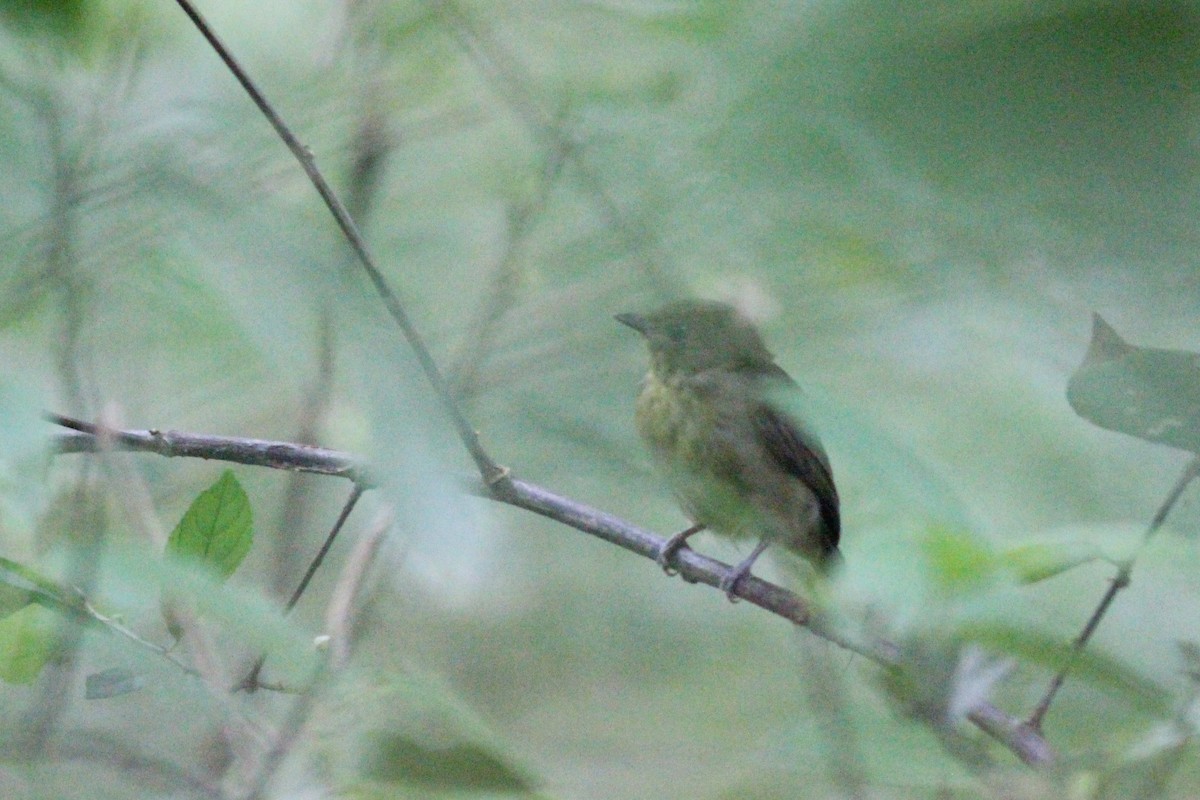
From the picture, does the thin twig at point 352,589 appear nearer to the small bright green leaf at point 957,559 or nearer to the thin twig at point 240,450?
the thin twig at point 240,450

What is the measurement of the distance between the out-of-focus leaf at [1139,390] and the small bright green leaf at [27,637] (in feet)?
2.23

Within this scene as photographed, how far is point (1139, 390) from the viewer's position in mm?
584

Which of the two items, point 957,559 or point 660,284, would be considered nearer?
point 957,559

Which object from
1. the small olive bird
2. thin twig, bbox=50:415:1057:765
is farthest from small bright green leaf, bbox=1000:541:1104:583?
thin twig, bbox=50:415:1057:765

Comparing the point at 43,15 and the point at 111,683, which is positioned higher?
the point at 43,15

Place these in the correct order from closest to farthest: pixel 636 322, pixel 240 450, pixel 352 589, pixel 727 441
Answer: pixel 352 589 → pixel 240 450 → pixel 636 322 → pixel 727 441

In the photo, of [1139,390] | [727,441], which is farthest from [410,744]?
[727,441]

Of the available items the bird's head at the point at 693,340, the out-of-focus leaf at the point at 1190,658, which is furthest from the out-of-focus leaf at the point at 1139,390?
the bird's head at the point at 693,340

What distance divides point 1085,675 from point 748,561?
179 centimetres

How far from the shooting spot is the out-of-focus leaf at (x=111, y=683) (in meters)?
0.89

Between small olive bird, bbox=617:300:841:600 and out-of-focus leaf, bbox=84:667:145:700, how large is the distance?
382 millimetres

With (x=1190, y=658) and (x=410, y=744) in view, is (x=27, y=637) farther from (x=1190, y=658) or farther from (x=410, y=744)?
(x=1190, y=658)

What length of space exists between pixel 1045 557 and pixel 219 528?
564mm

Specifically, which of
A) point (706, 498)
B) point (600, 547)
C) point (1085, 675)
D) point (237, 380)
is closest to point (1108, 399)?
point (1085, 675)
